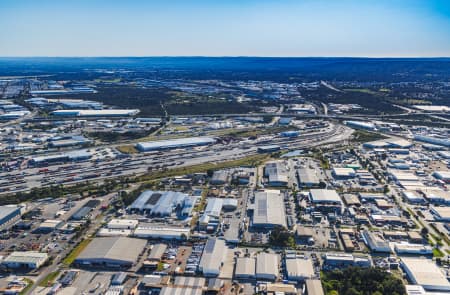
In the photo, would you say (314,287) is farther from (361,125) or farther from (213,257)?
(361,125)

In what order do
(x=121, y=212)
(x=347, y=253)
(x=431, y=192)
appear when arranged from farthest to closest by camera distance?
(x=431, y=192) → (x=121, y=212) → (x=347, y=253)

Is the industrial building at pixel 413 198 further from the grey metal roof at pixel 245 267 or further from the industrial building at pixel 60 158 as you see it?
the industrial building at pixel 60 158

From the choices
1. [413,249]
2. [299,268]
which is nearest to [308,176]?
[413,249]

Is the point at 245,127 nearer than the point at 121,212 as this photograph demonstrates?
No

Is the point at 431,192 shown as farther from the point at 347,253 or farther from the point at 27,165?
the point at 27,165

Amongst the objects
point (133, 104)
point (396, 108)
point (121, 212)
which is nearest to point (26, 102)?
point (133, 104)

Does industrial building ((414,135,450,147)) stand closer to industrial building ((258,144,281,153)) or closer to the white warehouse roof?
industrial building ((258,144,281,153))

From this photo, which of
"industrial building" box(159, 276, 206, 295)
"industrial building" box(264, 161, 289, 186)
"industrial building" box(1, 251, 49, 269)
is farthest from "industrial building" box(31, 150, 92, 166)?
"industrial building" box(159, 276, 206, 295)
